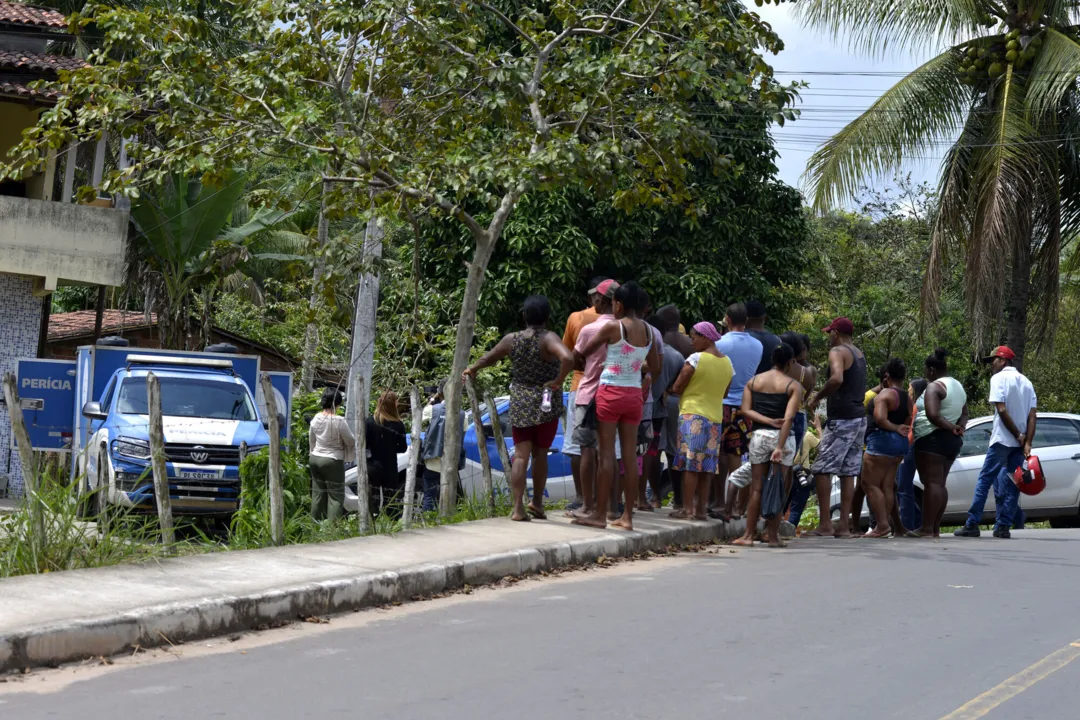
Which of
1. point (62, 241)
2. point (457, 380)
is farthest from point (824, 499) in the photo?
point (62, 241)

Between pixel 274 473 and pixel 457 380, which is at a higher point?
pixel 457 380

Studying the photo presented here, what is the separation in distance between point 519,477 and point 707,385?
72.3 inches

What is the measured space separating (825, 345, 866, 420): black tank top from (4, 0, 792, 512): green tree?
2.30 meters

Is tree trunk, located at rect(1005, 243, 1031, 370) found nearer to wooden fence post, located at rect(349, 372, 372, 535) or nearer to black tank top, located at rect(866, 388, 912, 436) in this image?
black tank top, located at rect(866, 388, 912, 436)

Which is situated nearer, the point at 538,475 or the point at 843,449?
the point at 538,475

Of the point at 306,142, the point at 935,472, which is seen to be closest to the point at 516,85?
the point at 306,142

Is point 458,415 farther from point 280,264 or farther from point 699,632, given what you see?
point 280,264

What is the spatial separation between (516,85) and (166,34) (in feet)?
11.2

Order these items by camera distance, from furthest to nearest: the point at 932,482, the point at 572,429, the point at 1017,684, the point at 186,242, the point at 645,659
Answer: the point at 186,242
the point at 932,482
the point at 572,429
the point at 645,659
the point at 1017,684

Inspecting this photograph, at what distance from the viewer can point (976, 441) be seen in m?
16.0

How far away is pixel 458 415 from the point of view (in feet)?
36.9

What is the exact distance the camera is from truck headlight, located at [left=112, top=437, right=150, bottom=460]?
14.1 metres

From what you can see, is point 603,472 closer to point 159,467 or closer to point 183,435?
point 159,467

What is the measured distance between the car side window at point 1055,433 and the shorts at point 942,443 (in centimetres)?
379
